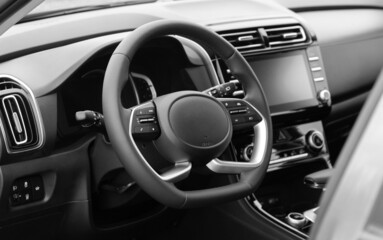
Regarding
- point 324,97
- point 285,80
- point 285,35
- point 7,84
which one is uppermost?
point 7,84

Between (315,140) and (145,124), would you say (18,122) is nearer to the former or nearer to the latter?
(145,124)

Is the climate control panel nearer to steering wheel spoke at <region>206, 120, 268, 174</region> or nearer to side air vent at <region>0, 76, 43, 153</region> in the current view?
steering wheel spoke at <region>206, 120, 268, 174</region>

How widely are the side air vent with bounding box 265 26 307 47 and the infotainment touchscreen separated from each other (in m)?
0.05

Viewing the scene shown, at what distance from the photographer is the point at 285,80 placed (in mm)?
2428

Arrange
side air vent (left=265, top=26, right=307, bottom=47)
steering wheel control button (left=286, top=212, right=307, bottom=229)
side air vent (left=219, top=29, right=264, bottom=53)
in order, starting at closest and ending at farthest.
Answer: steering wheel control button (left=286, top=212, right=307, bottom=229), side air vent (left=219, top=29, right=264, bottom=53), side air vent (left=265, top=26, right=307, bottom=47)

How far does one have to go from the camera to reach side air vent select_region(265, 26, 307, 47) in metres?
2.41

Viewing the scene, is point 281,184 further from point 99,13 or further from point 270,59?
point 99,13

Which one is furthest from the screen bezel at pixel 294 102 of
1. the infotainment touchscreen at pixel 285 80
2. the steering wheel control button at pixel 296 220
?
the steering wheel control button at pixel 296 220

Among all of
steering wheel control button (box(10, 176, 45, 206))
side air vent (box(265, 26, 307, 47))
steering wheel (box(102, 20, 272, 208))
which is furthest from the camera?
side air vent (box(265, 26, 307, 47))

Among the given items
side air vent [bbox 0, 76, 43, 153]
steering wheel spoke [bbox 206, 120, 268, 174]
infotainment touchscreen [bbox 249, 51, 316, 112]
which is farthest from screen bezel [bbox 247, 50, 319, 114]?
side air vent [bbox 0, 76, 43, 153]

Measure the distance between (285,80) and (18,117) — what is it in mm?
1072

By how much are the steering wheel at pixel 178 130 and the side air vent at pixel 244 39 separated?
432mm

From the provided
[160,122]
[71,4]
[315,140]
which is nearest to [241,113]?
[160,122]

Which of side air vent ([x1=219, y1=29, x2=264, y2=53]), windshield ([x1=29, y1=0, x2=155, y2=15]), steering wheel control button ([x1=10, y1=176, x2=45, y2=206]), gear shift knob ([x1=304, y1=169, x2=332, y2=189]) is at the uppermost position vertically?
windshield ([x1=29, y1=0, x2=155, y2=15])
